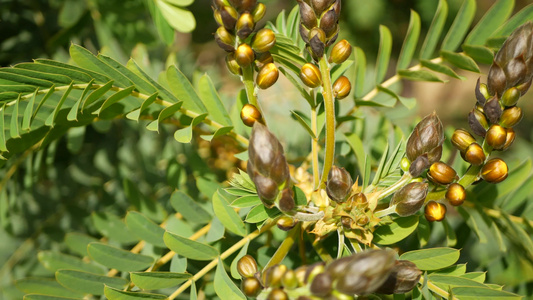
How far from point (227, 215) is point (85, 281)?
0.34m

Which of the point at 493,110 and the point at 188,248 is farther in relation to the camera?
the point at 188,248

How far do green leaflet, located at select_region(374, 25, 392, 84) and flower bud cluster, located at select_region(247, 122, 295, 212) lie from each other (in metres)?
0.65

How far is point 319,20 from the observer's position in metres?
0.83

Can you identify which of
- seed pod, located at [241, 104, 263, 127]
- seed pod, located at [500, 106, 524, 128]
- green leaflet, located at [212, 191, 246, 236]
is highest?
seed pod, located at [500, 106, 524, 128]

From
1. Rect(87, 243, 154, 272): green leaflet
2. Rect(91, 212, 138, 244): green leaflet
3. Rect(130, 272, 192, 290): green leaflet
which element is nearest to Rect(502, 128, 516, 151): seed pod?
Rect(130, 272, 192, 290): green leaflet

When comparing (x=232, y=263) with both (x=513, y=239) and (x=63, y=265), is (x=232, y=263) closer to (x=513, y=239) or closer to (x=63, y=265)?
(x=63, y=265)

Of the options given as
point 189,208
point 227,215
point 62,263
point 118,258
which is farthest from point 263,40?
point 62,263

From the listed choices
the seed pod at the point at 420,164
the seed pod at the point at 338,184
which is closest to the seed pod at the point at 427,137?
the seed pod at the point at 420,164

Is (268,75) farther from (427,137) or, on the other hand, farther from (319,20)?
(427,137)

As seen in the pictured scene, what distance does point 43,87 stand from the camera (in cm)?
91

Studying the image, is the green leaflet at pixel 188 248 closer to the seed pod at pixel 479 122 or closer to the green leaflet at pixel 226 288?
the green leaflet at pixel 226 288

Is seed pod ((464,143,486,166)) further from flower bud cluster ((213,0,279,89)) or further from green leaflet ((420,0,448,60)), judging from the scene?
A: green leaflet ((420,0,448,60))

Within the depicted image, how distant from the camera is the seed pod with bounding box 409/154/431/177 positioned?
78 centimetres

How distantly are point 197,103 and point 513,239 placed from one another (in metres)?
0.83
